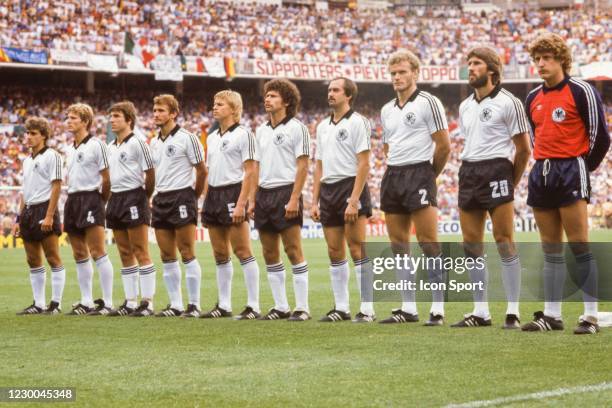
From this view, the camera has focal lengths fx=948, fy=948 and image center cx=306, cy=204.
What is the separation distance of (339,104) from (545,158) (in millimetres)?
2205

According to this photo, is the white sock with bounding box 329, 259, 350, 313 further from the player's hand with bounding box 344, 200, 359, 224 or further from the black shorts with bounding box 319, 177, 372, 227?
the player's hand with bounding box 344, 200, 359, 224

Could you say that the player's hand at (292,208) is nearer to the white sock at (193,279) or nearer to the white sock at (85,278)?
the white sock at (193,279)

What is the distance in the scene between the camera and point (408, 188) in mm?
8078

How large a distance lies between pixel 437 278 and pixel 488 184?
1022 millimetres

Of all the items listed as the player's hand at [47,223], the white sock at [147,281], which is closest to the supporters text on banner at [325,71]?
the player's hand at [47,223]

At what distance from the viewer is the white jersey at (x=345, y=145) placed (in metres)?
8.70

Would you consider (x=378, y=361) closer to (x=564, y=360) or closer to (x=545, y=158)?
(x=564, y=360)

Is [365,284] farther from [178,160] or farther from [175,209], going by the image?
[178,160]

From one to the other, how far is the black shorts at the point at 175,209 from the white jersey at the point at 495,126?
3.11 meters

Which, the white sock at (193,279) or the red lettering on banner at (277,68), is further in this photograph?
the red lettering on banner at (277,68)

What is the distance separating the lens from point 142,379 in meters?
5.72

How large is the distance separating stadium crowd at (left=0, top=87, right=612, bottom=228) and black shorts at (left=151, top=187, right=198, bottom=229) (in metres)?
26.5

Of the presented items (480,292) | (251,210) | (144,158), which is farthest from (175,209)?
(480,292)

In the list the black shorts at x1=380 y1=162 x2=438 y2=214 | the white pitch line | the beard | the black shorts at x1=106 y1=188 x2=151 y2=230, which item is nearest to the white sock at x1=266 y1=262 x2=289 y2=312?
the black shorts at x1=380 y1=162 x2=438 y2=214
